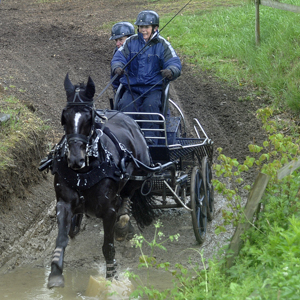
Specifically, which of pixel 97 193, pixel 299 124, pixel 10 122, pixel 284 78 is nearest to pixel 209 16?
pixel 284 78

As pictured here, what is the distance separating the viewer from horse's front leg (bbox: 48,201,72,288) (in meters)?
3.97

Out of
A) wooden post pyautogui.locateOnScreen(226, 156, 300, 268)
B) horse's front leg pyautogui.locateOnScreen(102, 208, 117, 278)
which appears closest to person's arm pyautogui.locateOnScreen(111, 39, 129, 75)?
horse's front leg pyautogui.locateOnScreen(102, 208, 117, 278)

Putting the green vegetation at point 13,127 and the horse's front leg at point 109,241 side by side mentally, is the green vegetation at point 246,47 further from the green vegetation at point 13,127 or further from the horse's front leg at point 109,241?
the horse's front leg at point 109,241

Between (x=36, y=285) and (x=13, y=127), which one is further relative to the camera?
(x=13, y=127)

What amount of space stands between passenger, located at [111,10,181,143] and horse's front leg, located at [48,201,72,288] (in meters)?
2.17

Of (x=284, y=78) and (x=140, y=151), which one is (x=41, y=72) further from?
(x=140, y=151)

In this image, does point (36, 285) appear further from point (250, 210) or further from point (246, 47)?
point (246, 47)

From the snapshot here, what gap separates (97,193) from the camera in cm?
444

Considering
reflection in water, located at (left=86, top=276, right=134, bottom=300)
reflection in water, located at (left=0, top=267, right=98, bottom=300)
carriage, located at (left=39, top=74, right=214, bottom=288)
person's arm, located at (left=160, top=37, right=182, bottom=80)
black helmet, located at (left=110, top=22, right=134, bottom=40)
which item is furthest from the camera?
black helmet, located at (left=110, top=22, right=134, bottom=40)

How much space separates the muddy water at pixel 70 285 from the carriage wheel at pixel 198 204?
2.46 feet

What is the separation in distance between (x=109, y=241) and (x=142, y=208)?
1.19m

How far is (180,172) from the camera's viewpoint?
6137 mm

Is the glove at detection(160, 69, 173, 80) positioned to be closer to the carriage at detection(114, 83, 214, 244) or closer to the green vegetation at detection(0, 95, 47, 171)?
the carriage at detection(114, 83, 214, 244)

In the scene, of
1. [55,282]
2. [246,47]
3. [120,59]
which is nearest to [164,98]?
[120,59]
